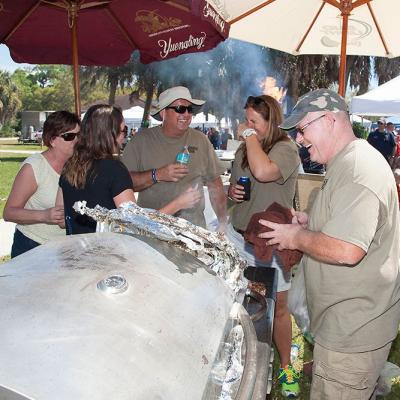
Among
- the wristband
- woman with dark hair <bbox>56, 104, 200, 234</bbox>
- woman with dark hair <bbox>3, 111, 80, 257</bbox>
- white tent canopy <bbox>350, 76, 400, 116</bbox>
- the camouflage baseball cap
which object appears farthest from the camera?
white tent canopy <bbox>350, 76, 400, 116</bbox>

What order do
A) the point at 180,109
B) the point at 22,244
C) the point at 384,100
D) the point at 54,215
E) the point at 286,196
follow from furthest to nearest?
1. the point at 384,100
2. the point at 180,109
3. the point at 286,196
4. the point at 22,244
5. the point at 54,215

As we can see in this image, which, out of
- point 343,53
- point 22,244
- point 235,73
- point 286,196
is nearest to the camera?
point 22,244

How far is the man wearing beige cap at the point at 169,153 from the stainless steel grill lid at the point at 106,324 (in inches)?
68.5

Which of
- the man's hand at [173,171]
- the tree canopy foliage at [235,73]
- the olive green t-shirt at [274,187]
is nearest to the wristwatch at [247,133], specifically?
the olive green t-shirt at [274,187]

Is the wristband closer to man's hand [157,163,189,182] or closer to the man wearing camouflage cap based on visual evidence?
man's hand [157,163,189,182]

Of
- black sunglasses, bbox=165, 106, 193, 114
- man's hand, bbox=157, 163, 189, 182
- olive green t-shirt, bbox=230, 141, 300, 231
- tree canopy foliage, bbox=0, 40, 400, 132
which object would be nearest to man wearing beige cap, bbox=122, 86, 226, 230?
black sunglasses, bbox=165, 106, 193, 114

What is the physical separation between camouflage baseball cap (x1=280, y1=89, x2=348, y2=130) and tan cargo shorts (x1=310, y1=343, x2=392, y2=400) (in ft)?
3.22

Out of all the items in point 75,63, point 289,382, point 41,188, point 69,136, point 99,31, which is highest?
point 99,31

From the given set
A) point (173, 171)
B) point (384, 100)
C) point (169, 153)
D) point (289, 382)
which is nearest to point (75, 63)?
point (169, 153)

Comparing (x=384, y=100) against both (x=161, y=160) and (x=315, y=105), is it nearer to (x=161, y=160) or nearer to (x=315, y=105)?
(x=161, y=160)

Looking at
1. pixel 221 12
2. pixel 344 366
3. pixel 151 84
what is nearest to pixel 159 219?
pixel 344 366

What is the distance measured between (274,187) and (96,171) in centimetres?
121

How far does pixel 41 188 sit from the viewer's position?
104 inches

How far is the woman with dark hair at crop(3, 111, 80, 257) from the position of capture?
2.55 metres
